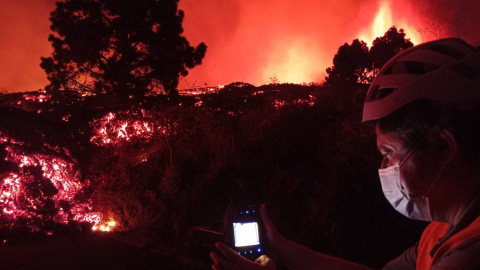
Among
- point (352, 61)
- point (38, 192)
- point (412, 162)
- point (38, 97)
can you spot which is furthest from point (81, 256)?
point (352, 61)

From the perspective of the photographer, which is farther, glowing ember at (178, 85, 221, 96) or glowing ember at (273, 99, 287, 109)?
glowing ember at (178, 85, 221, 96)

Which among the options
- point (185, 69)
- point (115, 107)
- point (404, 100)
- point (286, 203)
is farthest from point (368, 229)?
point (185, 69)

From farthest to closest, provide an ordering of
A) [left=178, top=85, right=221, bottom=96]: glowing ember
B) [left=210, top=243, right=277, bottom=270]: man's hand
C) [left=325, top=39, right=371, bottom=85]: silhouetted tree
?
[left=325, top=39, right=371, bottom=85]: silhouetted tree < [left=178, top=85, right=221, bottom=96]: glowing ember < [left=210, top=243, right=277, bottom=270]: man's hand

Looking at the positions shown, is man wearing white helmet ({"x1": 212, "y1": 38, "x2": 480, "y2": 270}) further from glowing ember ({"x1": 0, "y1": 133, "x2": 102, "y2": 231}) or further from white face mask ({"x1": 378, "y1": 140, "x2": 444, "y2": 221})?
glowing ember ({"x1": 0, "y1": 133, "x2": 102, "y2": 231})

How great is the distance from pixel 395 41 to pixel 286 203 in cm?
907

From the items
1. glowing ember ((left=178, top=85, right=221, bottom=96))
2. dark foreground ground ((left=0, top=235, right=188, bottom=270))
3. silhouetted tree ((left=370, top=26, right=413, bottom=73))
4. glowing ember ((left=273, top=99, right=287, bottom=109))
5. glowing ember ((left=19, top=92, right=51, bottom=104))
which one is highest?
silhouetted tree ((left=370, top=26, right=413, bottom=73))

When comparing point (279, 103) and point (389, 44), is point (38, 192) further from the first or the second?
point (389, 44)

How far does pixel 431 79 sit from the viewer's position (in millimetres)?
1131

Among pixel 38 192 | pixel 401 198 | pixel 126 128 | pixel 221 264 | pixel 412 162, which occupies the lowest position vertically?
pixel 221 264

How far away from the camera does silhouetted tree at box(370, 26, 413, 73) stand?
12.0 m

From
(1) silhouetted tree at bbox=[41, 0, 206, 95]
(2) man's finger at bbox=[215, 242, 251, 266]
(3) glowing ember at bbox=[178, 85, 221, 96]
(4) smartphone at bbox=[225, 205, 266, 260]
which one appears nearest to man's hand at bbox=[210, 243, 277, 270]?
(2) man's finger at bbox=[215, 242, 251, 266]

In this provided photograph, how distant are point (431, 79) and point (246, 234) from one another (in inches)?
54.3

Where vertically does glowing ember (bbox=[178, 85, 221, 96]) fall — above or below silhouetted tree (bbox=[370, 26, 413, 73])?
below

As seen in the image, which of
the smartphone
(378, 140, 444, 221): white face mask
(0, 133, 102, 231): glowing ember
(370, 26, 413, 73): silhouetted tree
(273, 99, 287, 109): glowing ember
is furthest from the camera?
(370, 26, 413, 73): silhouetted tree
